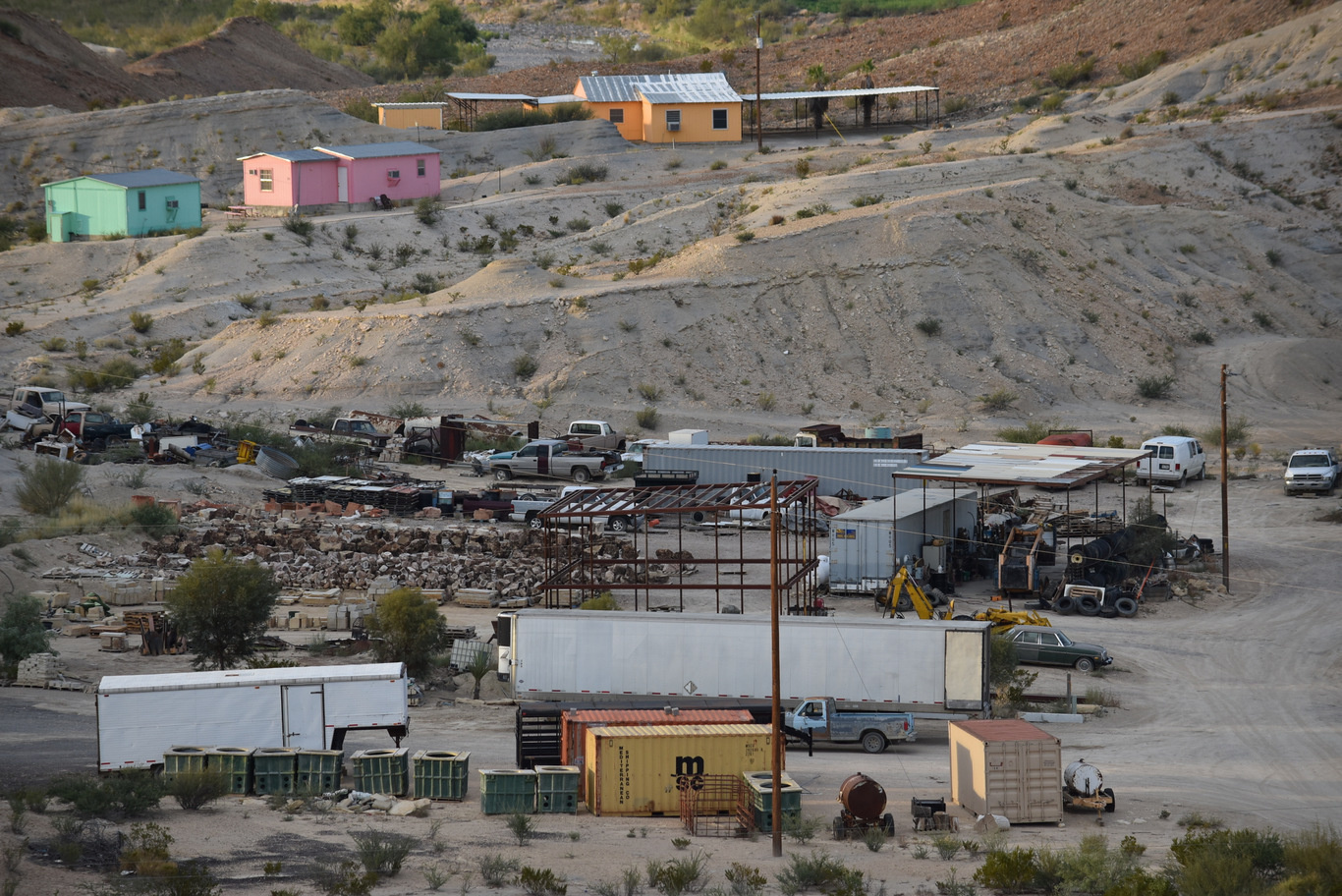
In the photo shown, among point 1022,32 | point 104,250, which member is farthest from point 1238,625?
point 1022,32

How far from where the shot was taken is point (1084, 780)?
23.1 meters

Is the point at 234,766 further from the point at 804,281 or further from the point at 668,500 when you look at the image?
the point at 804,281

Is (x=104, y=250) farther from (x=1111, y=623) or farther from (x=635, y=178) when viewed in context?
(x=1111, y=623)

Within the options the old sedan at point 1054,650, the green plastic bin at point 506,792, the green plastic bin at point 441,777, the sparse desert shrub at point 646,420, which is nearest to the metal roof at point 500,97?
the sparse desert shrub at point 646,420

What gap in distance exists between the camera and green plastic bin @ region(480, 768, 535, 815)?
22.8 metres

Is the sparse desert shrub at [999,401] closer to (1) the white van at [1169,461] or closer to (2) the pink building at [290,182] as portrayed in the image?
(1) the white van at [1169,461]

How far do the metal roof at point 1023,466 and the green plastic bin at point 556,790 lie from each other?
702 inches

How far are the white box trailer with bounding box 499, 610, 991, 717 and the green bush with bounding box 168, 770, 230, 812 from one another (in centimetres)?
686

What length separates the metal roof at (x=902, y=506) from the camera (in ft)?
126

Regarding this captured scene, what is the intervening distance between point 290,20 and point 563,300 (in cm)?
10148

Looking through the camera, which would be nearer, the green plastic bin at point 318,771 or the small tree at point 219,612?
the green plastic bin at point 318,771

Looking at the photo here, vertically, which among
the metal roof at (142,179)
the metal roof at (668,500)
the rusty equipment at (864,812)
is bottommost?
the rusty equipment at (864,812)

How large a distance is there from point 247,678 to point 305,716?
1180mm

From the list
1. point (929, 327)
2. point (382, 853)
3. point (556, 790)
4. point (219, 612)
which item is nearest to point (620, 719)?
point (556, 790)
